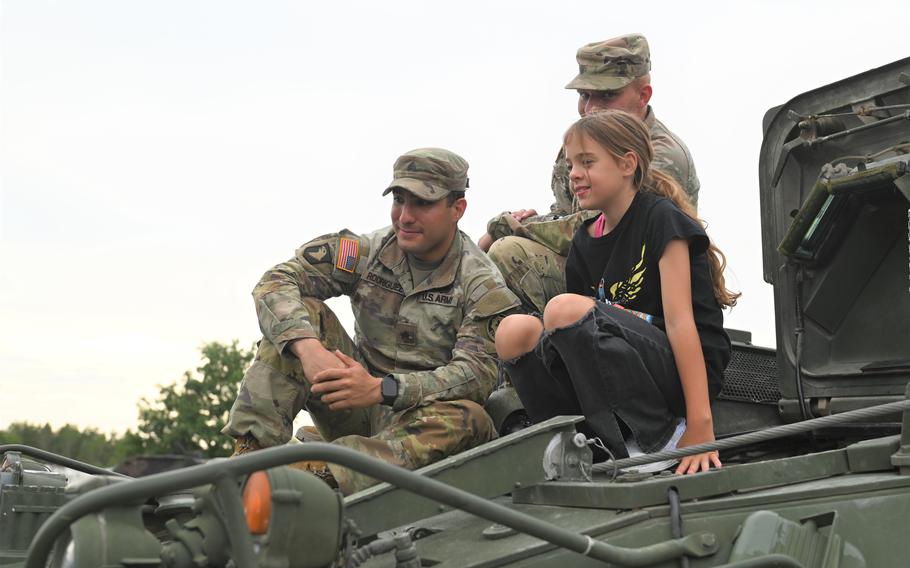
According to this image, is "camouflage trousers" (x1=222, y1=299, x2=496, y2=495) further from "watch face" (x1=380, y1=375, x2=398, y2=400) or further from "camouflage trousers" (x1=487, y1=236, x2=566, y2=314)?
"camouflage trousers" (x1=487, y1=236, x2=566, y2=314)

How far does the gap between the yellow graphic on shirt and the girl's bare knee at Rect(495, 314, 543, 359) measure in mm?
322

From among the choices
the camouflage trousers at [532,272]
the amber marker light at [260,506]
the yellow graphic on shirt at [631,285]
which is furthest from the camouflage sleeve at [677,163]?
the amber marker light at [260,506]

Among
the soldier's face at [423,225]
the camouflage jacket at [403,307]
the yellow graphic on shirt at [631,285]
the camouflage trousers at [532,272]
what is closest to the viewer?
the yellow graphic on shirt at [631,285]

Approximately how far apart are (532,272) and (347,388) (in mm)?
1093

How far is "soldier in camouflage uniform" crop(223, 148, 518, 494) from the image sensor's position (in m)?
4.47

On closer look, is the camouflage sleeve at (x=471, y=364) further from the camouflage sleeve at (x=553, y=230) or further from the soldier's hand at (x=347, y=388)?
the camouflage sleeve at (x=553, y=230)

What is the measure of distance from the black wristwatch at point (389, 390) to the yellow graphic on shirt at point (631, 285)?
0.85 m

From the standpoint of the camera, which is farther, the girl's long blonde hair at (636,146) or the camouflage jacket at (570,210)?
the camouflage jacket at (570,210)

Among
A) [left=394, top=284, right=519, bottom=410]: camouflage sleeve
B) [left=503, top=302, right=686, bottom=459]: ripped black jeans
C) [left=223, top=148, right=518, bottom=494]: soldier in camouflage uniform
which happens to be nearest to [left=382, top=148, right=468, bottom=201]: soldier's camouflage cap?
[left=223, top=148, right=518, bottom=494]: soldier in camouflage uniform

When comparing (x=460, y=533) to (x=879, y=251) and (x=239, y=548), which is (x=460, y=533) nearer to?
(x=239, y=548)

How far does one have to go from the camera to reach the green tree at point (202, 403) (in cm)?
2273

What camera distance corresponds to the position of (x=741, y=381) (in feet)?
15.5

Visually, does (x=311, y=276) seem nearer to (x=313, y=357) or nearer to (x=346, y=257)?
(x=346, y=257)

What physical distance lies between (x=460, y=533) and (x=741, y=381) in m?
1.71
